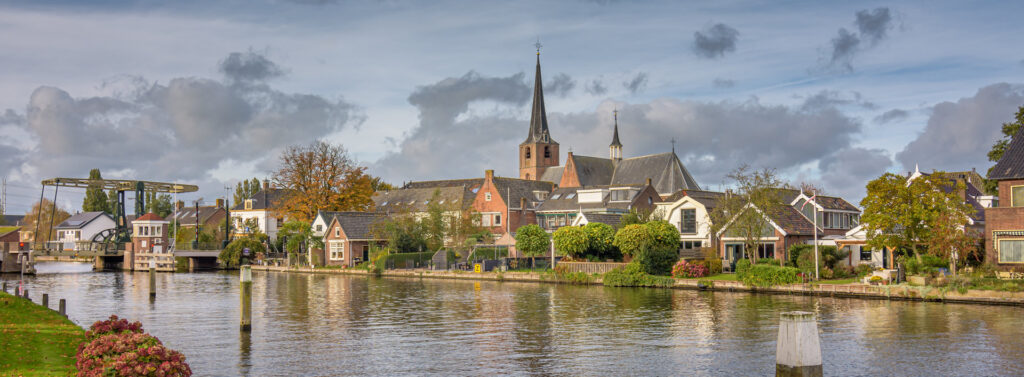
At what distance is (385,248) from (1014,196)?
49.6 m

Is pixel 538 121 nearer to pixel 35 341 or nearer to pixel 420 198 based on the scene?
pixel 420 198

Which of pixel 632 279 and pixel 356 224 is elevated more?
pixel 356 224

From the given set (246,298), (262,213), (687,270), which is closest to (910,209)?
(687,270)

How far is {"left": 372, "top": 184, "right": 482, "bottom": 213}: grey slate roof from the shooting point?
3360 inches

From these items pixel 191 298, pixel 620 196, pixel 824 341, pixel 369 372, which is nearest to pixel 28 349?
pixel 369 372

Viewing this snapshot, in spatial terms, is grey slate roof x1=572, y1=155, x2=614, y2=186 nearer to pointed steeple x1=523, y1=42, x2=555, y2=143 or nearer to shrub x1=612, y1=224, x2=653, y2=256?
pointed steeple x1=523, y1=42, x2=555, y2=143

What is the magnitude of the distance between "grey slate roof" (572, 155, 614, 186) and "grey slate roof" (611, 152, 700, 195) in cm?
236

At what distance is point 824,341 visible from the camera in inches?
1060

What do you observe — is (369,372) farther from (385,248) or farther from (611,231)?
(385,248)

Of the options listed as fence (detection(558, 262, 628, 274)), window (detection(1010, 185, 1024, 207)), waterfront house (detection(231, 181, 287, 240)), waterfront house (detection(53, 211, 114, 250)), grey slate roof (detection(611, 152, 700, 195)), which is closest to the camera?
window (detection(1010, 185, 1024, 207))

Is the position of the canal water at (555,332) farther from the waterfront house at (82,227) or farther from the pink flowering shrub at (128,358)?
the waterfront house at (82,227)

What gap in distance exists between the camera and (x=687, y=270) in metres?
51.2

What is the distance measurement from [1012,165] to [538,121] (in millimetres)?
85401

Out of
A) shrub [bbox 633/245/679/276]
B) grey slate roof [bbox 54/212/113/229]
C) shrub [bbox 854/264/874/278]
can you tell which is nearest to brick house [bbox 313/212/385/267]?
shrub [bbox 633/245/679/276]
